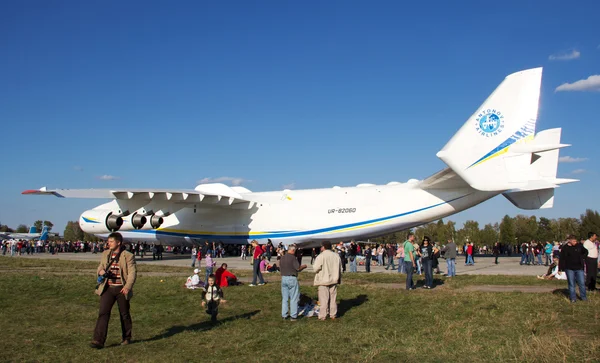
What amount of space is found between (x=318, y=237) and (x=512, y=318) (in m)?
17.5

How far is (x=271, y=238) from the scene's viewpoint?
1072 inches

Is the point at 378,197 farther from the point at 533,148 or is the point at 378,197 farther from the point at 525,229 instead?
the point at 525,229

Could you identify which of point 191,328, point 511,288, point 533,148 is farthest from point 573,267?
point 533,148

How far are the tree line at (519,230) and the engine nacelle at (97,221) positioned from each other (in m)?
47.9

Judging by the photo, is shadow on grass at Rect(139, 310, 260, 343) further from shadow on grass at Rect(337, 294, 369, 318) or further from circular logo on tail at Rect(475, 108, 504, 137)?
circular logo on tail at Rect(475, 108, 504, 137)

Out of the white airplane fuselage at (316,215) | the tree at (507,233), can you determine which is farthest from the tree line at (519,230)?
the white airplane fuselage at (316,215)

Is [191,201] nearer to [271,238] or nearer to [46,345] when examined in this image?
[271,238]

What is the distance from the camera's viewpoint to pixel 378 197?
23594mm

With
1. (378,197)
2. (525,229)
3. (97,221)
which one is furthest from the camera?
(525,229)

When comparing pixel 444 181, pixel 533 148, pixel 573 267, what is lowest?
pixel 573 267

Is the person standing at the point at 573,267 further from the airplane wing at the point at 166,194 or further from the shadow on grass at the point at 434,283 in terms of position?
the airplane wing at the point at 166,194

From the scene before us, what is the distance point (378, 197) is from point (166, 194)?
10378 mm

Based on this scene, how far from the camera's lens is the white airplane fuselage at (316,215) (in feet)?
71.7

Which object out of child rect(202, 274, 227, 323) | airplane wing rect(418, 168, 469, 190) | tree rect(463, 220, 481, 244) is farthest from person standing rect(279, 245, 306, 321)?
tree rect(463, 220, 481, 244)
